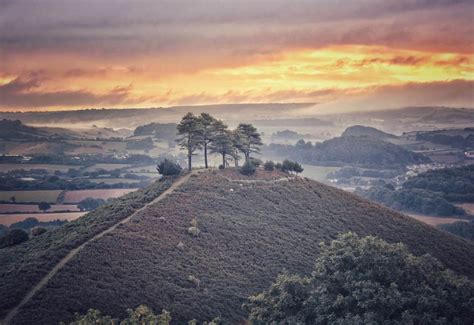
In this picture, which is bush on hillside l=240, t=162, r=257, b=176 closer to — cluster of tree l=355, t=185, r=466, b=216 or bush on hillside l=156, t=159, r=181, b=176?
bush on hillside l=156, t=159, r=181, b=176

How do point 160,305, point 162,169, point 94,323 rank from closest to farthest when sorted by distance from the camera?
point 94,323 < point 160,305 < point 162,169

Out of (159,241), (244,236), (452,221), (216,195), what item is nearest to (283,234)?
(244,236)

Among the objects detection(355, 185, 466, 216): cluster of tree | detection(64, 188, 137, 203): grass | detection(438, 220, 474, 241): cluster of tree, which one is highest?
detection(64, 188, 137, 203): grass

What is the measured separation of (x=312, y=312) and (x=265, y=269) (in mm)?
17013

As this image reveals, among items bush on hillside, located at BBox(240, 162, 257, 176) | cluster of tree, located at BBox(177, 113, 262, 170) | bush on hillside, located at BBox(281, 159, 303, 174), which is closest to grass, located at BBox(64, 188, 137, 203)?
cluster of tree, located at BBox(177, 113, 262, 170)

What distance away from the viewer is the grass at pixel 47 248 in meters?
51.9

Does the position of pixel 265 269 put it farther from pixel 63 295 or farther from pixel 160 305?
pixel 63 295

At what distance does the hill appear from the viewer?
5403 centimetres

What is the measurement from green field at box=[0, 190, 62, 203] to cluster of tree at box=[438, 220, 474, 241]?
91622 mm

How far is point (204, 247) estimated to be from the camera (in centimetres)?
6900

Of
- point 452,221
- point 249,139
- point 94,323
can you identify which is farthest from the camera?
point 452,221

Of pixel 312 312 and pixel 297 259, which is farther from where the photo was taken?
pixel 297 259

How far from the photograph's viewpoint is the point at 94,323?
43781mm

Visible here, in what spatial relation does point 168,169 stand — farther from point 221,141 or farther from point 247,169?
point 247,169
